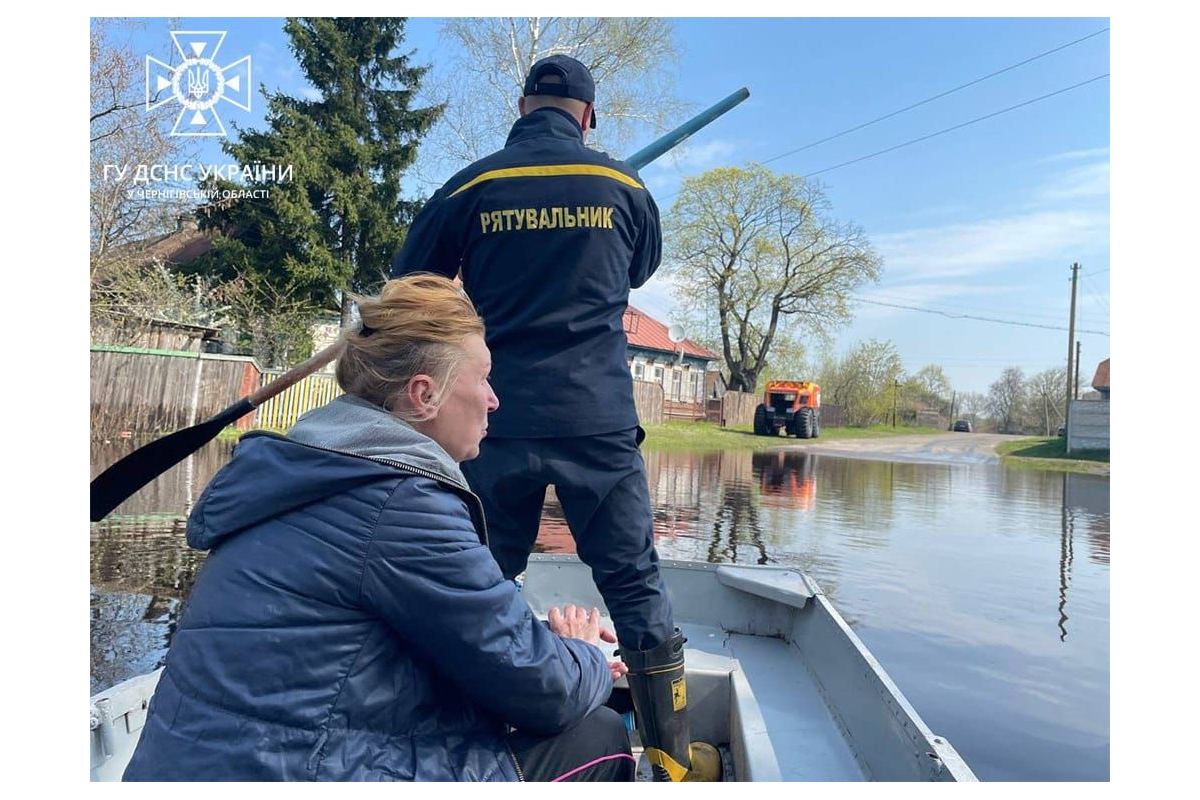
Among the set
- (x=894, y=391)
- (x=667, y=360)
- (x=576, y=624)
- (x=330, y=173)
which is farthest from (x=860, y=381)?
(x=576, y=624)

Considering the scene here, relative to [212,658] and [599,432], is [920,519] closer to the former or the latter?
[599,432]

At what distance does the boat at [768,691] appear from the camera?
5.78 feet

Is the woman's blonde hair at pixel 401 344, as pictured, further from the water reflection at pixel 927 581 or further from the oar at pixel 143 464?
the water reflection at pixel 927 581

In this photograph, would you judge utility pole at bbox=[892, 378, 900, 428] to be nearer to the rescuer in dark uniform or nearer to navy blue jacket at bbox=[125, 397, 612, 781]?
the rescuer in dark uniform

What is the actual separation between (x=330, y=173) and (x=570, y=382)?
66.0 feet

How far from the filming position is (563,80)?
236 cm

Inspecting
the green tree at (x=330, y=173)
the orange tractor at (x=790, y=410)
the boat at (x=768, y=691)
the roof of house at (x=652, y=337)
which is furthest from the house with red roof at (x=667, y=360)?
the boat at (x=768, y=691)

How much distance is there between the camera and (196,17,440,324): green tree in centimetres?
1931

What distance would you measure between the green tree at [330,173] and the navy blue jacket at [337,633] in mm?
18779

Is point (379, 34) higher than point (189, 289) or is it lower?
higher
